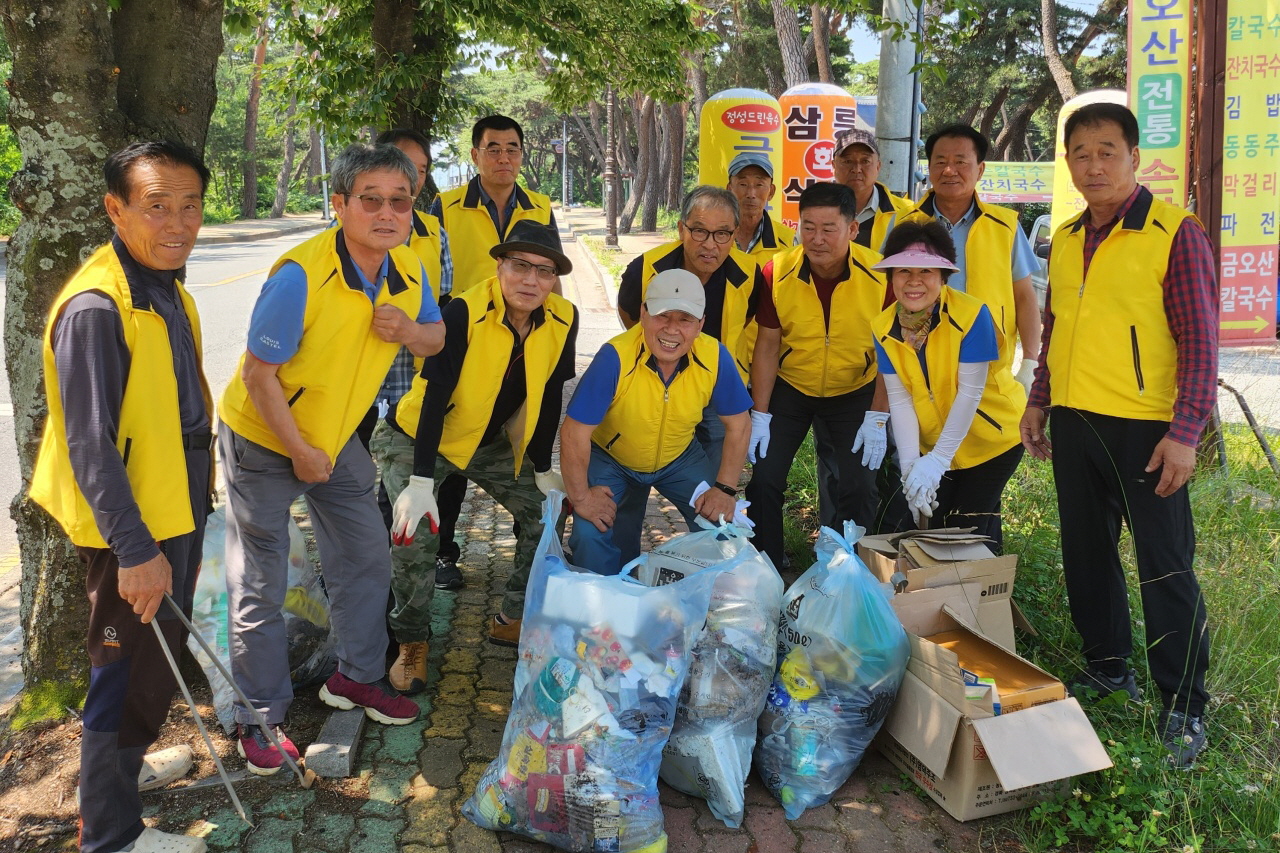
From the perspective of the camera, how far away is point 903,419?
3514 millimetres

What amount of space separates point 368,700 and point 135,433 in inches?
50.2

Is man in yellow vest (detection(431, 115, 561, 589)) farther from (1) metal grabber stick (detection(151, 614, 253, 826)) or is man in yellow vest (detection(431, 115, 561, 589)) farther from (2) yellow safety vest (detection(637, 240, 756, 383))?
(1) metal grabber stick (detection(151, 614, 253, 826))

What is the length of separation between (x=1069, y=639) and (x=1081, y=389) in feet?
3.57

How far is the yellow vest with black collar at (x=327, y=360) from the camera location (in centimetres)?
267

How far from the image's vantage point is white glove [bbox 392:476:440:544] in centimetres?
316

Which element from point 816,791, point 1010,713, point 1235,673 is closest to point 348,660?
point 816,791

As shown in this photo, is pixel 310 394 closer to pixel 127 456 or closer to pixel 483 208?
Result: pixel 127 456

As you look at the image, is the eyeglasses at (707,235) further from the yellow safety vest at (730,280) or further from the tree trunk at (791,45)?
the tree trunk at (791,45)

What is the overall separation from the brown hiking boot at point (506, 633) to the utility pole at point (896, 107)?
370 cm

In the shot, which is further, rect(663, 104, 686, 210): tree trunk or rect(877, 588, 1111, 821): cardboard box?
rect(663, 104, 686, 210): tree trunk

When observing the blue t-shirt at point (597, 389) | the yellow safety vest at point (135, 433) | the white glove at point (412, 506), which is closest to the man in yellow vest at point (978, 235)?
the blue t-shirt at point (597, 389)

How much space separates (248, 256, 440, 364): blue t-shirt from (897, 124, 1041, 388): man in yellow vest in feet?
7.99

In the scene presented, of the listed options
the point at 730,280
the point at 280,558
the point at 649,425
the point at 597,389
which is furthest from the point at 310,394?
the point at 730,280

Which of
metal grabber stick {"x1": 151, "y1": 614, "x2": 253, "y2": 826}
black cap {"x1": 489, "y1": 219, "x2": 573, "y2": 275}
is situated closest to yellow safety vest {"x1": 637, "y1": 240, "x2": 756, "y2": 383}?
black cap {"x1": 489, "y1": 219, "x2": 573, "y2": 275}
